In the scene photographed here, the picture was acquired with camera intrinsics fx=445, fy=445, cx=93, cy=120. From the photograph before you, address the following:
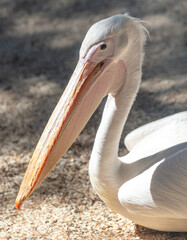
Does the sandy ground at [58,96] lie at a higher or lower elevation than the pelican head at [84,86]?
lower

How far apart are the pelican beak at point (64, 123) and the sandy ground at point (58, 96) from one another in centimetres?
47

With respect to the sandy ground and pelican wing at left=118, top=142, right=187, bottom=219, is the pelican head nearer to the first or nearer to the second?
pelican wing at left=118, top=142, right=187, bottom=219

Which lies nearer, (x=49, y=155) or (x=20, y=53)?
(x=49, y=155)

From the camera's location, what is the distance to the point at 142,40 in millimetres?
2252

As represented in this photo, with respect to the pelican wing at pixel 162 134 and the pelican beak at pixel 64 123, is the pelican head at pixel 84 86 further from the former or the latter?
the pelican wing at pixel 162 134

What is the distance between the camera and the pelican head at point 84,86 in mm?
2129

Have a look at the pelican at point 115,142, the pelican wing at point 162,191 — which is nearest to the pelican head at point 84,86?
the pelican at point 115,142

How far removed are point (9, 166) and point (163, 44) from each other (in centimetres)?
224

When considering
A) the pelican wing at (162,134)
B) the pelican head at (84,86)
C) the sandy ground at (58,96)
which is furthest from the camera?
the sandy ground at (58,96)

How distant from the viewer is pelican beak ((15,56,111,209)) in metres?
2.16

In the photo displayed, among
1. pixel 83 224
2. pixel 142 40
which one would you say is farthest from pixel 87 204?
pixel 142 40

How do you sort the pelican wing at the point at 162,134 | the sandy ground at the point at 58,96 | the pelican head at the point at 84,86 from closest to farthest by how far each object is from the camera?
the pelican head at the point at 84,86 < the pelican wing at the point at 162,134 < the sandy ground at the point at 58,96

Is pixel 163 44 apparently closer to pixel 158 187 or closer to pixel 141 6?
pixel 141 6

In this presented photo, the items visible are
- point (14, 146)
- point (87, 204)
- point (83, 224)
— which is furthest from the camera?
point (14, 146)
